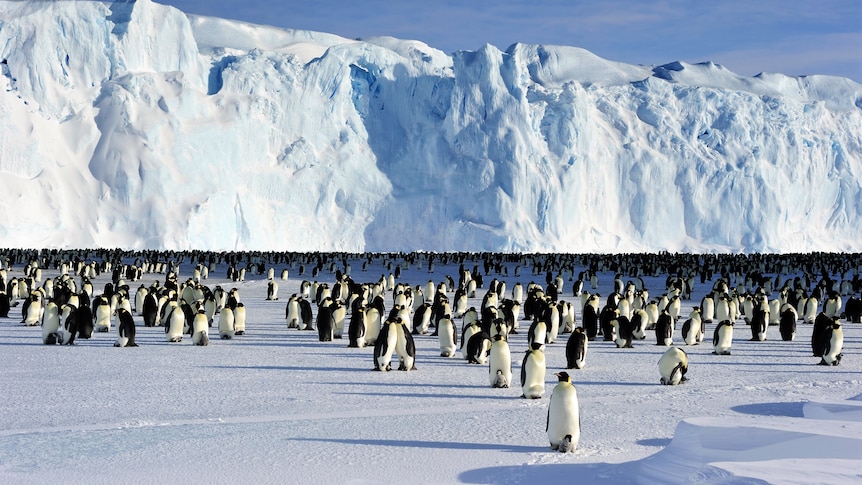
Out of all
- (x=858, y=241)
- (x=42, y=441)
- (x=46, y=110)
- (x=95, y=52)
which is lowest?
(x=42, y=441)

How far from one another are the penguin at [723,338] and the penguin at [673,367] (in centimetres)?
235

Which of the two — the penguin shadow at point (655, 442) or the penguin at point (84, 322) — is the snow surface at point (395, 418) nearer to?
the penguin shadow at point (655, 442)

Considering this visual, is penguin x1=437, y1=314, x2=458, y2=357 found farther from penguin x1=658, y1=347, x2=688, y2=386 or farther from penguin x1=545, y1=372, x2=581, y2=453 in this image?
penguin x1=545, y1=372, x2=581, y2=453

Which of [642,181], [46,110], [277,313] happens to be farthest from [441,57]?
[277,313]

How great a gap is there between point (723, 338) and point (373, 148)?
4493 centimetres

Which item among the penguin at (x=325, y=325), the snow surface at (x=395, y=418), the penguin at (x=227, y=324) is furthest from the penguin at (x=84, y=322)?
the penguin at (x=325, y=325)

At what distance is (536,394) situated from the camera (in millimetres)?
7086

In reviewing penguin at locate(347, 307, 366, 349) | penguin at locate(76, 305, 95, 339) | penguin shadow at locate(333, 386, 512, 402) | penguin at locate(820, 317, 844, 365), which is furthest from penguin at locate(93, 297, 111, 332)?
penguin at locate(820, 317, 844, 365)

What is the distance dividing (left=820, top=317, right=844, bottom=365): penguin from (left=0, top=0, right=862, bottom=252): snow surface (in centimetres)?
3895

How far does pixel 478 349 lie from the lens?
9.45m

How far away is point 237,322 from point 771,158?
5038 centimetres

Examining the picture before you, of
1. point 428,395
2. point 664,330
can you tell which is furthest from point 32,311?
point 664,330

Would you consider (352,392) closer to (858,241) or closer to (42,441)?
(42,441)

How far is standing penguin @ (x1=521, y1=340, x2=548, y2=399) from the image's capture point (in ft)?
22.7
